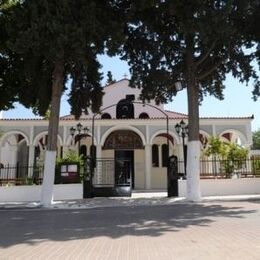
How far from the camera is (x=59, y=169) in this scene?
2281 centimetres

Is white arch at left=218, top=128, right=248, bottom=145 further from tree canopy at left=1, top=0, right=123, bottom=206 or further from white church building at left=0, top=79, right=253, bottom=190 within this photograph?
tree canopy at left=1, top=0, right=123, bottom=206

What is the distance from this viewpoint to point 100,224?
11.7 m

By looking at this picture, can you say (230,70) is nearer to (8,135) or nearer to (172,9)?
(172,9)

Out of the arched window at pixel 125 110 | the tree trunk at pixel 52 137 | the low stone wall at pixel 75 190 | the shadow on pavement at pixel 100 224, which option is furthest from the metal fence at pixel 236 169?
the arched window at pixel 125 110

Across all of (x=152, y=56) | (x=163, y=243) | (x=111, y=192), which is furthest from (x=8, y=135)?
(x=163, y=243)

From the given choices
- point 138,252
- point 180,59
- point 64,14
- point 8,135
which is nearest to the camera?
point 138,252

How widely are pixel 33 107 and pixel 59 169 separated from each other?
3.47m

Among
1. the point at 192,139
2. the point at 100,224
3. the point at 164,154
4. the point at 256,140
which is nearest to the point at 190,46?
the point at 192,139

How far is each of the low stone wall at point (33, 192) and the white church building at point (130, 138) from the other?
6447mm

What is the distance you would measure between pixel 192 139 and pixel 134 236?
11.8 m

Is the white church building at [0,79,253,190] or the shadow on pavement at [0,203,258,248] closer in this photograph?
the shadow on pavement at [0,203,258,248]

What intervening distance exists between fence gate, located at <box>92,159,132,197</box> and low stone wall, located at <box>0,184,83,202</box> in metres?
1.04

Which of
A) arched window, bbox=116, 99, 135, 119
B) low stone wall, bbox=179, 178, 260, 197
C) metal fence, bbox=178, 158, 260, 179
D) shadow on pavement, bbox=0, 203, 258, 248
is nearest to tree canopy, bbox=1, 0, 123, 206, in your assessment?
shadow on pavement, bbox=0, 203, 258, 248

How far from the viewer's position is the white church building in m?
30.5
